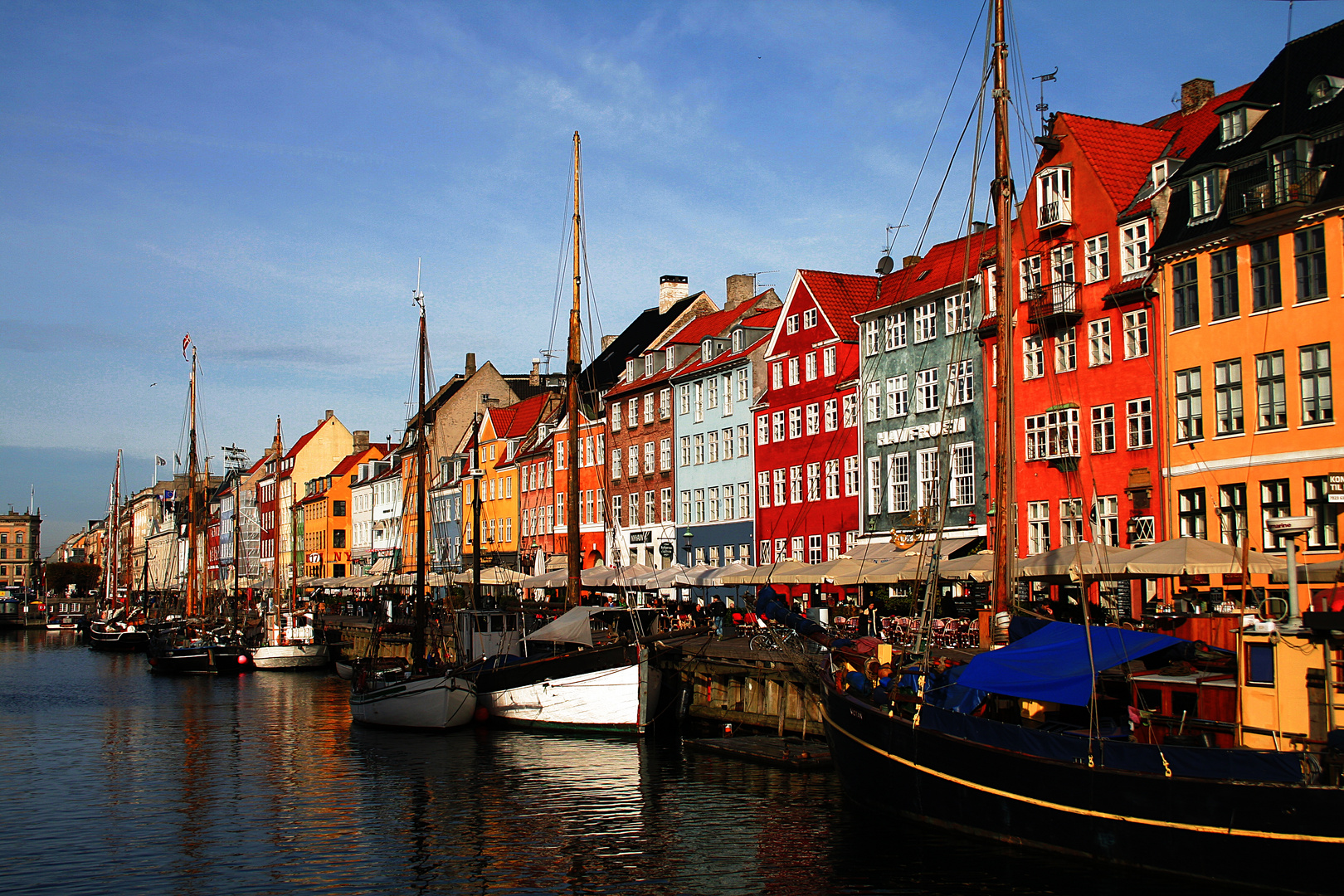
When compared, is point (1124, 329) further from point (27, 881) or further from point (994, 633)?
point (27, 881)

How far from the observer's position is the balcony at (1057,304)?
4688cm

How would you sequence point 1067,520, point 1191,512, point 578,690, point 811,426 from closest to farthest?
point 578,690 < point 1191,512 < point 1067,520 < point 811,426

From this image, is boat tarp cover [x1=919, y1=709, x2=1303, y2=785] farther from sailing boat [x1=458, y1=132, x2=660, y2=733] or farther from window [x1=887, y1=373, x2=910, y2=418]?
window [x1=887, y1=373, x2=910, y2=418]

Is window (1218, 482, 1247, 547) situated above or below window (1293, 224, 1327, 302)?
below

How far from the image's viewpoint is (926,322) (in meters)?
55.2

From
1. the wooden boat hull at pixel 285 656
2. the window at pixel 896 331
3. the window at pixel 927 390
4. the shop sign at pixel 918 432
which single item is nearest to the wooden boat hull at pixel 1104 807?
the shop sign at pixel 918 432

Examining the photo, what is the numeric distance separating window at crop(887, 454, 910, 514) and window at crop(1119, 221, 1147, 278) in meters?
13.1

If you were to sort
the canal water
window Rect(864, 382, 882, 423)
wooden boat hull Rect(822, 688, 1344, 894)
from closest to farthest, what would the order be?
wooden boat hull Rect(822, 688, 1344, 894) < the canal water < window Rect(864, 382, 882, 423)

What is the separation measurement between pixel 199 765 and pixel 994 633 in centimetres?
2175

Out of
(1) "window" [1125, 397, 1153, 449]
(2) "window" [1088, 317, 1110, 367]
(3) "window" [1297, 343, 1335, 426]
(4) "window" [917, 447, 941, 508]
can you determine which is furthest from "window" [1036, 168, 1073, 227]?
(3) "window" [1297, 343, 1335, 426]

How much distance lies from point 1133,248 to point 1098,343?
11.2ft

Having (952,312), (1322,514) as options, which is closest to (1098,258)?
(952,312)

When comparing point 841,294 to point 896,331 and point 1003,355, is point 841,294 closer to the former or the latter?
point 896,331

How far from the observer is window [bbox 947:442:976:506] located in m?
51.5
